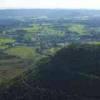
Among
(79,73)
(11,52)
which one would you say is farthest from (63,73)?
(11,52)

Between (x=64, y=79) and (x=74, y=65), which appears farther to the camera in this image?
(x=74, y=65)

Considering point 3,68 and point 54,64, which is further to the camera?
point 3,68

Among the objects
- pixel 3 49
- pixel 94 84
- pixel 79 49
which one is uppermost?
pixel 79 49

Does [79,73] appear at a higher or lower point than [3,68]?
higher

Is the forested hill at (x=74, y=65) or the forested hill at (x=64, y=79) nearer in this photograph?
the forested hill at (x=64, y=79)

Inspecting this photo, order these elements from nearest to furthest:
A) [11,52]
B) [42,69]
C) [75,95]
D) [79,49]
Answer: [75,95] < [42,69] < [79,49] < [11,52]

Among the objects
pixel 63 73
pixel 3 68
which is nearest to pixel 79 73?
pixel 63 73

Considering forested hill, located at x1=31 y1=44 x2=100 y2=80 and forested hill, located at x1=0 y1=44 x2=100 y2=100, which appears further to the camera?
forested hill, located at x1=31 y1=44 x2=100 y2=80

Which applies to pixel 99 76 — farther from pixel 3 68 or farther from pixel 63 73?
pixel 3 68

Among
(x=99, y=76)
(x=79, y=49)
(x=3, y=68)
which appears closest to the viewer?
(x=99, y=76)

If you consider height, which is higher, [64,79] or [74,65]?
[74,65]
